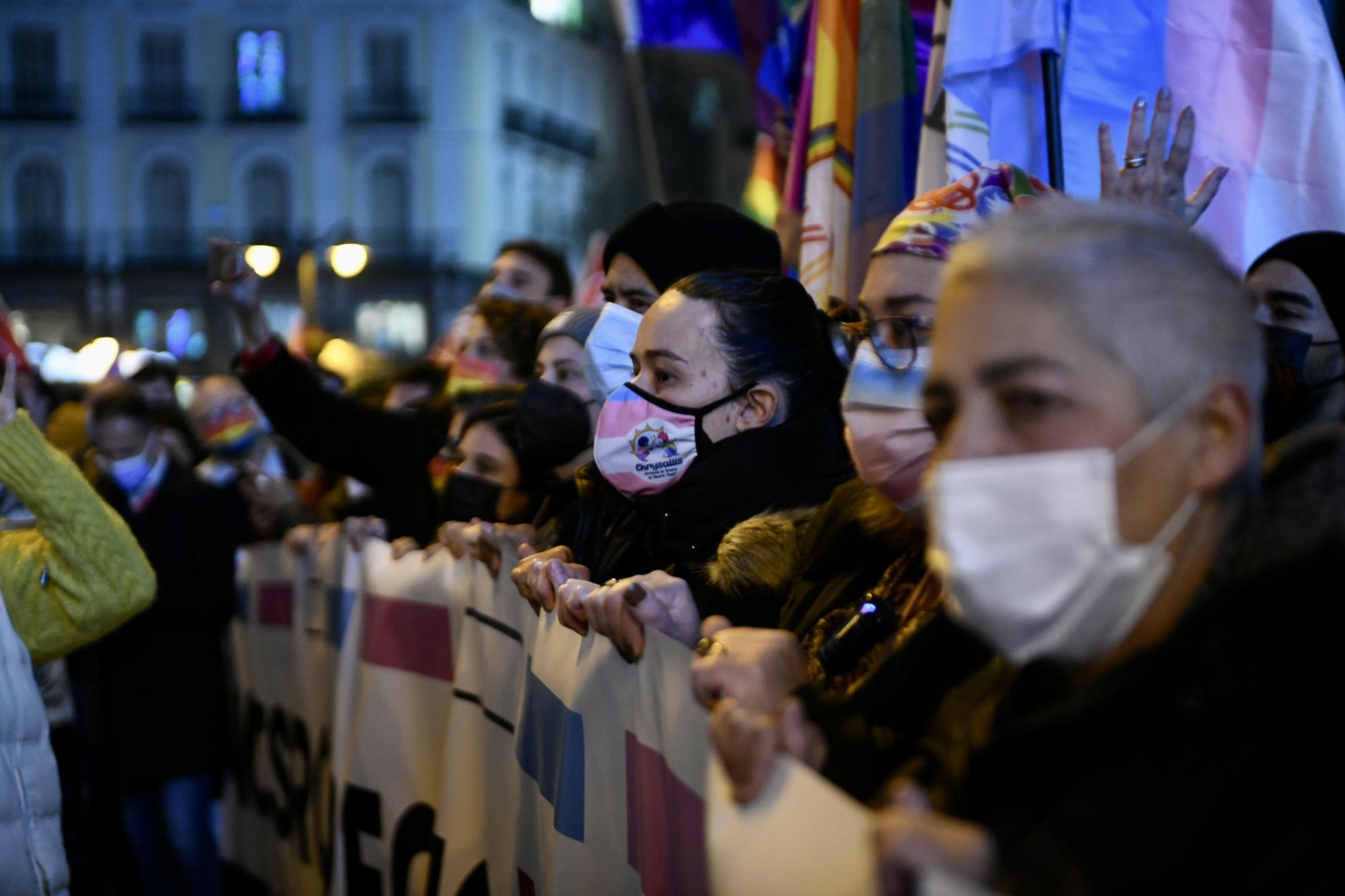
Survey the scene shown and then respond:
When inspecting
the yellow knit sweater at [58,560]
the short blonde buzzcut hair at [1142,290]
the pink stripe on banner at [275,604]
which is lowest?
the pink stripe on banner at [275,604]

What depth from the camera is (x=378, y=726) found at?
477 centimetres

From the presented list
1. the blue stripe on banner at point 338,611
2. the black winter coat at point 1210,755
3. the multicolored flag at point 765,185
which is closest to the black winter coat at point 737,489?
the black winter coat at point 1210,755

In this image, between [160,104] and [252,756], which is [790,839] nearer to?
[252,756]

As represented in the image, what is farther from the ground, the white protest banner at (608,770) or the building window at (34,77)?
the building window at (34,77)

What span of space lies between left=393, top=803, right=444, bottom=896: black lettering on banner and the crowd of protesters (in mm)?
770

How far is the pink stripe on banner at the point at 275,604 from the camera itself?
6371 mm

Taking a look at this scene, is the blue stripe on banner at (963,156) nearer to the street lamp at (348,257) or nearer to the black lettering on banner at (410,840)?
the black lettering on banner at (410,840)

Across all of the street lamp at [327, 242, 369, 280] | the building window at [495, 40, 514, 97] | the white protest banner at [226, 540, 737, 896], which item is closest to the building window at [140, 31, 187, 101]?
the building window at [495, 40, 514, 97]

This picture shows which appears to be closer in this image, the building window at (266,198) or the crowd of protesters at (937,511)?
the crowd of protesters at (937,511)

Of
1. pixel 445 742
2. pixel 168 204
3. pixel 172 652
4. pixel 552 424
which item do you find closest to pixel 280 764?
pixel 172 652

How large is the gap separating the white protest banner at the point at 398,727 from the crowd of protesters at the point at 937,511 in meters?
0.17

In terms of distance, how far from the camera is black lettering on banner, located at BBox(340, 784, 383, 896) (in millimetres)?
4703

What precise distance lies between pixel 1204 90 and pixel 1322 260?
2.49ft

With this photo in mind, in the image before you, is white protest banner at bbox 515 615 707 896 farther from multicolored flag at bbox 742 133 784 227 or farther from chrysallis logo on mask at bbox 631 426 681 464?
multicolored flag at bbox 742 133 784 227
